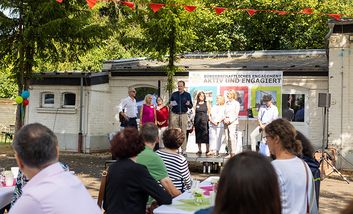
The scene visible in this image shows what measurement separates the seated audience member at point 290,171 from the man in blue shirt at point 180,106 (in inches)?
396

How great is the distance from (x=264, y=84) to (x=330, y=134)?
2.69 meters

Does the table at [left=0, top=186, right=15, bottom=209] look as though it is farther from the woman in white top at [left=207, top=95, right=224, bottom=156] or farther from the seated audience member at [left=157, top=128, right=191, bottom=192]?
the woman in white top at [left=207, top=95, right=224, bottom=156]

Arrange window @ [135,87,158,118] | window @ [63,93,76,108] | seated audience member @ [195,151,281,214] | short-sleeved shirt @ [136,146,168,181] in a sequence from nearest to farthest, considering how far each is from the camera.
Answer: seated audience member @ [195,151,281,214], short-sleeved shirt @ [136,146,168,181], window @ [135,87,158,118], window @ [63,93,76,108]

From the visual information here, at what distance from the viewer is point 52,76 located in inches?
835

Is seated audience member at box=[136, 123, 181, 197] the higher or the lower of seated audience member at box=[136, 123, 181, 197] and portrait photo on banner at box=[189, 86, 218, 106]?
the lower

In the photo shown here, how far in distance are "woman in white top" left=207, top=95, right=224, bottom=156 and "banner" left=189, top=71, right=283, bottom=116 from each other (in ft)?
7.68

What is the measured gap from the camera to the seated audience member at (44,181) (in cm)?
274

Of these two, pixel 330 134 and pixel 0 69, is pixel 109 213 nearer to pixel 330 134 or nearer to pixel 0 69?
pixel 330 134

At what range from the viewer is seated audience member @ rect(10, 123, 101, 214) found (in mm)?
2740

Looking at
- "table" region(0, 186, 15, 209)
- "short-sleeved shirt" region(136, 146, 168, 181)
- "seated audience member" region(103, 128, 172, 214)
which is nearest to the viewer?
"seated audience member" region(103, 128, 172, 214)

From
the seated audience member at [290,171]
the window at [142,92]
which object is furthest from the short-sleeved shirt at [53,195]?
the window at [142,92]

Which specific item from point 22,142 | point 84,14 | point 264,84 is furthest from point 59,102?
point 22,142

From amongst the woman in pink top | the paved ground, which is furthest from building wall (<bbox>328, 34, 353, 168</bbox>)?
the woman in pink top

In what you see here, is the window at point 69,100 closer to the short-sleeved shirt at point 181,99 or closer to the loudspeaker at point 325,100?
the short-sleeved shirt at point 181,99
